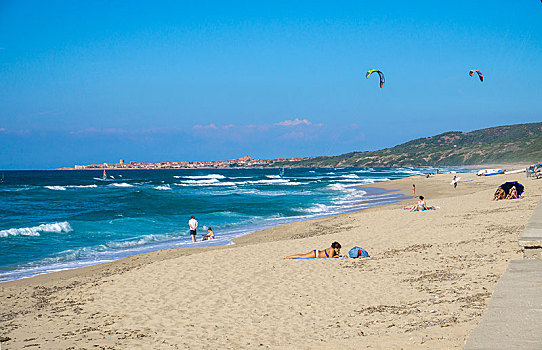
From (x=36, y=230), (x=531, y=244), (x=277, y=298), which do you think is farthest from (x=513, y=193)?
(x=36, y=230)

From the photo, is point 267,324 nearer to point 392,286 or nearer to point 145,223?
point 392,286

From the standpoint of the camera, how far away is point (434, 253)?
10141 mm

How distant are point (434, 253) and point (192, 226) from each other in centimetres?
1028

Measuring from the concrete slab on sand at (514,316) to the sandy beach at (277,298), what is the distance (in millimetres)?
459

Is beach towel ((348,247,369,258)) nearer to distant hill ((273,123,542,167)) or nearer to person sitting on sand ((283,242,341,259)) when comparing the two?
person sitting on sand ((283,242,341,259))

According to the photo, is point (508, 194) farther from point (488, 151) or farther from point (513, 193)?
point (488, 151)

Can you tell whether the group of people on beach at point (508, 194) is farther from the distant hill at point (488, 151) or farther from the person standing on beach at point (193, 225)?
the distant hill at point (488, 151)

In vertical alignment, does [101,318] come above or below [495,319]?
below

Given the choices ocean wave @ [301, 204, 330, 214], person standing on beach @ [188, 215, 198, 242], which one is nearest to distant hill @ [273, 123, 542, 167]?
ocean wave @ [301, 204, 330, 214]

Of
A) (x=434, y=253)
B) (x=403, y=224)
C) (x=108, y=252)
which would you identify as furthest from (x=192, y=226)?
(x=434, y=253)

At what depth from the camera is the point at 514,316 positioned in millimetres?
3906

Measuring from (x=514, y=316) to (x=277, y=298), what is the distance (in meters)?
4.52

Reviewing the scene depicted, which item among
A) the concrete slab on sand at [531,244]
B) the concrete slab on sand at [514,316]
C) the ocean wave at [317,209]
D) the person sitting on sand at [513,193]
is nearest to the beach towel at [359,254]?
the concrete slab on sand at [531,244]

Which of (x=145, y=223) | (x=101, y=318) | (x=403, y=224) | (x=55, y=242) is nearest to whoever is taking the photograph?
(x=101, y=318)
